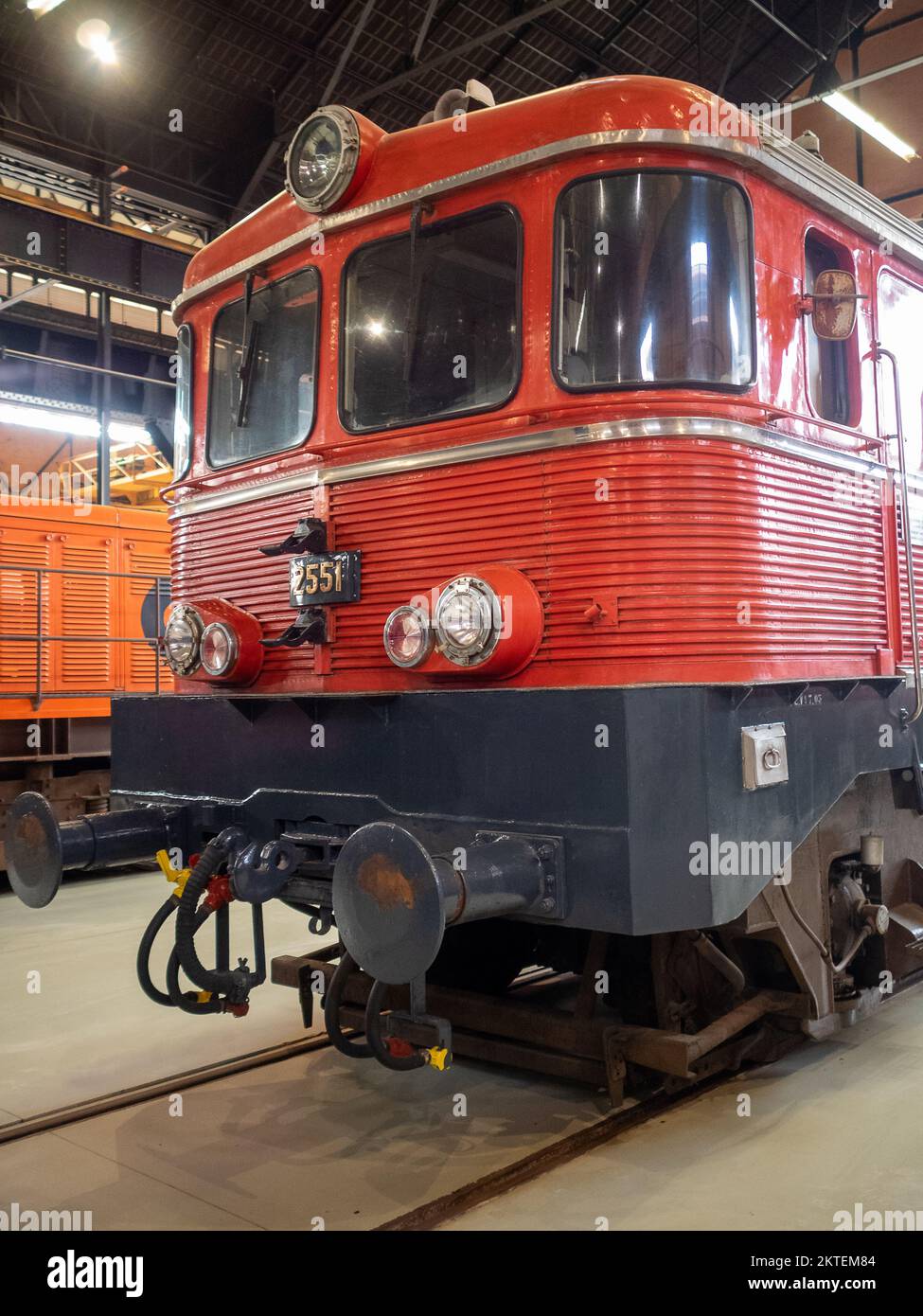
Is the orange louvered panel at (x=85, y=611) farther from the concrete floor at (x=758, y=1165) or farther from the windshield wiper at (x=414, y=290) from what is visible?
the concrete floor at (x=758, y=1165)

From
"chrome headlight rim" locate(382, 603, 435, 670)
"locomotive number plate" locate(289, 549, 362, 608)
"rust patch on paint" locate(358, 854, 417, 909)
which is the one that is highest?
"locomotive number plate" locate(289, 549, 362, 608)

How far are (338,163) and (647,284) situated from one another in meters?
1.22

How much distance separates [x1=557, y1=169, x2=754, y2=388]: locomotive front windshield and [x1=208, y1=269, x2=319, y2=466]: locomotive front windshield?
109 centimetres

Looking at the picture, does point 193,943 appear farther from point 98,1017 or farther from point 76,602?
point 76,602

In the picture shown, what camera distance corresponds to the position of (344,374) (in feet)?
12.2

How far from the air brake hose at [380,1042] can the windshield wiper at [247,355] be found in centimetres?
215

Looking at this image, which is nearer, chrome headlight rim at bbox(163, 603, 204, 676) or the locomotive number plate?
the locomotive number plate

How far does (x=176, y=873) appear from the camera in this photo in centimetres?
372

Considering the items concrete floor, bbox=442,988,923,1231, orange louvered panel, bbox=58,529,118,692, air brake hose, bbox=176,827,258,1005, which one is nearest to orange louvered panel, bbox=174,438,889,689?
air brake hose, bbox=176,827,258,1005

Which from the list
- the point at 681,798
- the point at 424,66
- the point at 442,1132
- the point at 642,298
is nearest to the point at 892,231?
the point at 642,298

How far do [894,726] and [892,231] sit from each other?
188 cm

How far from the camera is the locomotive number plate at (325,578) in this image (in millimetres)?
3574

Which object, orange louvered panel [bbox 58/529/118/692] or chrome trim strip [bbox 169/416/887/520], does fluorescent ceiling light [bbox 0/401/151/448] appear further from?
chrome trim strip [bbox 169/416/887/520]

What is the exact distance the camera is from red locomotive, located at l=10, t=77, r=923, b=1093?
9.75 feet
